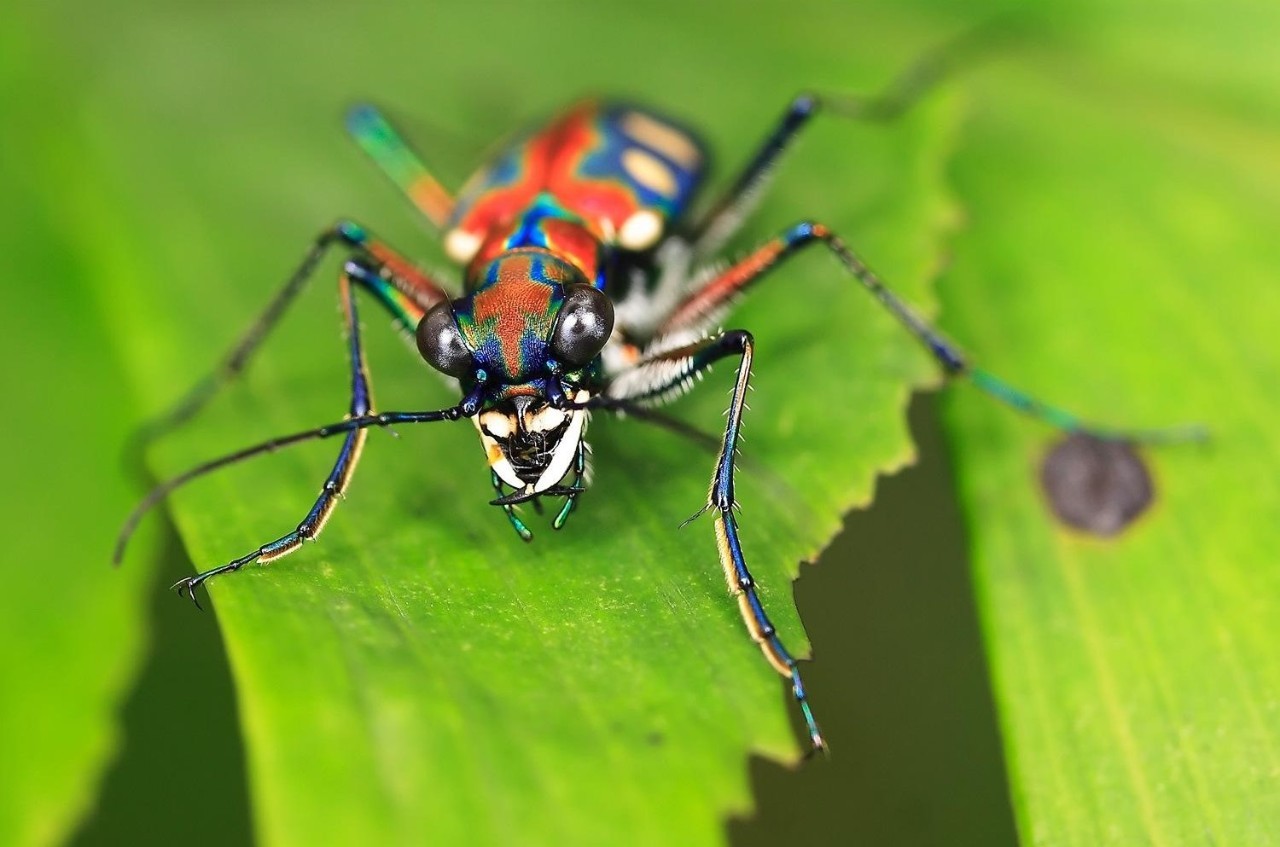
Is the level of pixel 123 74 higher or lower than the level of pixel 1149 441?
lower

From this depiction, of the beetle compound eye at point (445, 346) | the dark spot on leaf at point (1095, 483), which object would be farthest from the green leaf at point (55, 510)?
the dark spot on leaf at point (1095, 483)

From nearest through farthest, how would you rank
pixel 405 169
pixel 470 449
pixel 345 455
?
pixel 345 455
pixel 470 449
pixel 405 169

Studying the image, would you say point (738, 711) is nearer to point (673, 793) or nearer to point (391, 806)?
point (673, 793)

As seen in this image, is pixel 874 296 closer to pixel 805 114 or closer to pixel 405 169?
pixel 805 114

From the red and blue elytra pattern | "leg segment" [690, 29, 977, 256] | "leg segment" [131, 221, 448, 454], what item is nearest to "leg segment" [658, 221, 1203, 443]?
the red and blue elytra pattern

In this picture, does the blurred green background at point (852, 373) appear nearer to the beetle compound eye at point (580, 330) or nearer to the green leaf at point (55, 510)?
the green leaf at point (55, 510)

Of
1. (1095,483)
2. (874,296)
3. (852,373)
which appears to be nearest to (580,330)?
(852,373)

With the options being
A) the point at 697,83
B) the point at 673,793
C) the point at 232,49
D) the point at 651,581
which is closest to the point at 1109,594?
the point at 651,581
